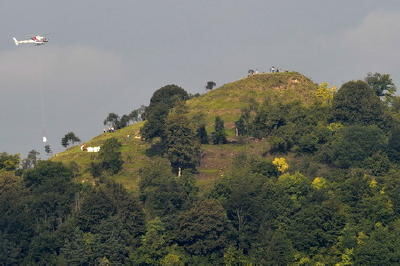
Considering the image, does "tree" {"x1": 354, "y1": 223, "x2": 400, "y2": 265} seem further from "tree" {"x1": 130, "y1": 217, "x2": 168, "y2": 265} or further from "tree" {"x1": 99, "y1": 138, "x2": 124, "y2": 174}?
"tree" {"x1": 99, "y1": 138, "x2": 124, "y2": 174}

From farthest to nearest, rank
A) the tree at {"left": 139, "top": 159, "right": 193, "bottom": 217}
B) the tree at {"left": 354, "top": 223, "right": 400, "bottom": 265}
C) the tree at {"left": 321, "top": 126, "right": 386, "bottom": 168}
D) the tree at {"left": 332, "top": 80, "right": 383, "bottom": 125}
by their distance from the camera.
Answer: the tree at {"left": 332, "top": 80, "right": 383, "bottom": 125}
the tree at {"left": 321, "top": 126, "right": 386, "bottom": 168}
the tree at {"left": 139, "top": 159, "right": 193, "bottom": 217}
the tree at {"left": 354, "top": 223, "right": 400, "bottom": 265}

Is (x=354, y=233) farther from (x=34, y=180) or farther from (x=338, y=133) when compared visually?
(x=34, y=180)

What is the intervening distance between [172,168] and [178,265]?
33488mm

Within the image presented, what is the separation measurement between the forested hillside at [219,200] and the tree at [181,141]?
20 cm

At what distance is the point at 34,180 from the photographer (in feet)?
605

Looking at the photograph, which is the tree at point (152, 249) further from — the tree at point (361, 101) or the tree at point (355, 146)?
the tree at point (361, 101)

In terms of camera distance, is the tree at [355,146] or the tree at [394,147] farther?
the tree at [394,147]

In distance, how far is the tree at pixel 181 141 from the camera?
187 meters

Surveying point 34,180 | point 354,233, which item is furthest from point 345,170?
point 34,180

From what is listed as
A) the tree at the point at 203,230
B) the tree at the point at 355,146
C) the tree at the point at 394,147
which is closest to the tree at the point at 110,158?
the tree at the point at 203,230

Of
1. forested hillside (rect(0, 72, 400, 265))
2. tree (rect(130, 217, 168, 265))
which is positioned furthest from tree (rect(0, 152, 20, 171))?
tree (rect(130, 217, 168, 265))

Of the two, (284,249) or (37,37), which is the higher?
(37,37)

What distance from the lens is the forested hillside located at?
163 m

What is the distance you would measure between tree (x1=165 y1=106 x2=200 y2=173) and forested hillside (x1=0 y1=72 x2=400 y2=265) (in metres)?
0.20
